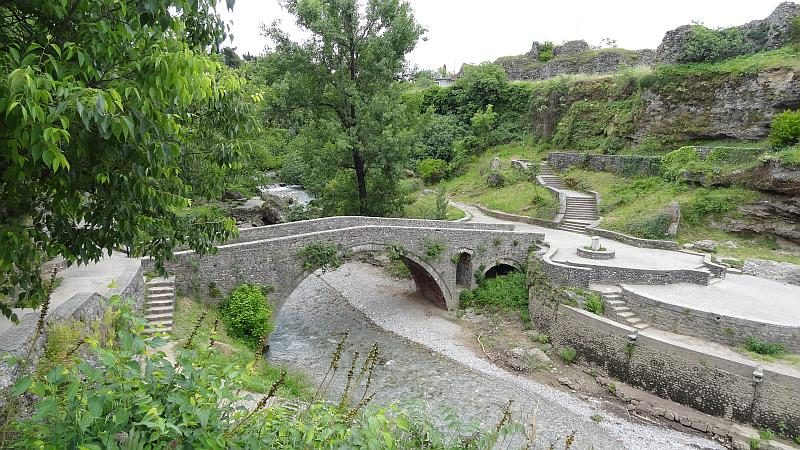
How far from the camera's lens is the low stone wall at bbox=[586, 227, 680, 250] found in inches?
731

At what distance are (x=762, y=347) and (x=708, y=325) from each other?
3.83ft

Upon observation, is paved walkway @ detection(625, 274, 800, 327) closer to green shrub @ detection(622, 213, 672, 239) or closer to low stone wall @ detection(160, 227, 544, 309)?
green shrub @ detection(622, 213, 672, 239)

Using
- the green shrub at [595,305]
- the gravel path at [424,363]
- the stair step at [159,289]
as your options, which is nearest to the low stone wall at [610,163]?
the green shrub at [595,305]

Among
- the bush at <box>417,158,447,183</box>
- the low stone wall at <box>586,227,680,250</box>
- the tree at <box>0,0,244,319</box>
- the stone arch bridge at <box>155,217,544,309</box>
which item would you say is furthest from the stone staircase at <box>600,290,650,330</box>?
the bush at <box>417,158,447,183</box>

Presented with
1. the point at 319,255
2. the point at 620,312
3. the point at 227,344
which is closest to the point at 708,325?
the point at 620,312

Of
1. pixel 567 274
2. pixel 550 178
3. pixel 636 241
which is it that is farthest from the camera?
pixel 550 178

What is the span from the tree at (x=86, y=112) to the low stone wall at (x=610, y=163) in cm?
2317

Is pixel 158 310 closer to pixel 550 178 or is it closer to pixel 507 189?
pixel 507 189

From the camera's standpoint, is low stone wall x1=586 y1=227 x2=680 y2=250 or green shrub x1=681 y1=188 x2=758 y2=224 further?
green shrub x1=681 y1=188 x2=758 y2=224

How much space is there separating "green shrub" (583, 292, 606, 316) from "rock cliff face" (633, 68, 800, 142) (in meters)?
13.5

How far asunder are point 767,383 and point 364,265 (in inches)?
692

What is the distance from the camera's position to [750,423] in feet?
35.4

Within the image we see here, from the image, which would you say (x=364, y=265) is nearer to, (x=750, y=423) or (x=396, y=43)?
(x=396, y=43)

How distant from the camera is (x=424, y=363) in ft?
46.5
